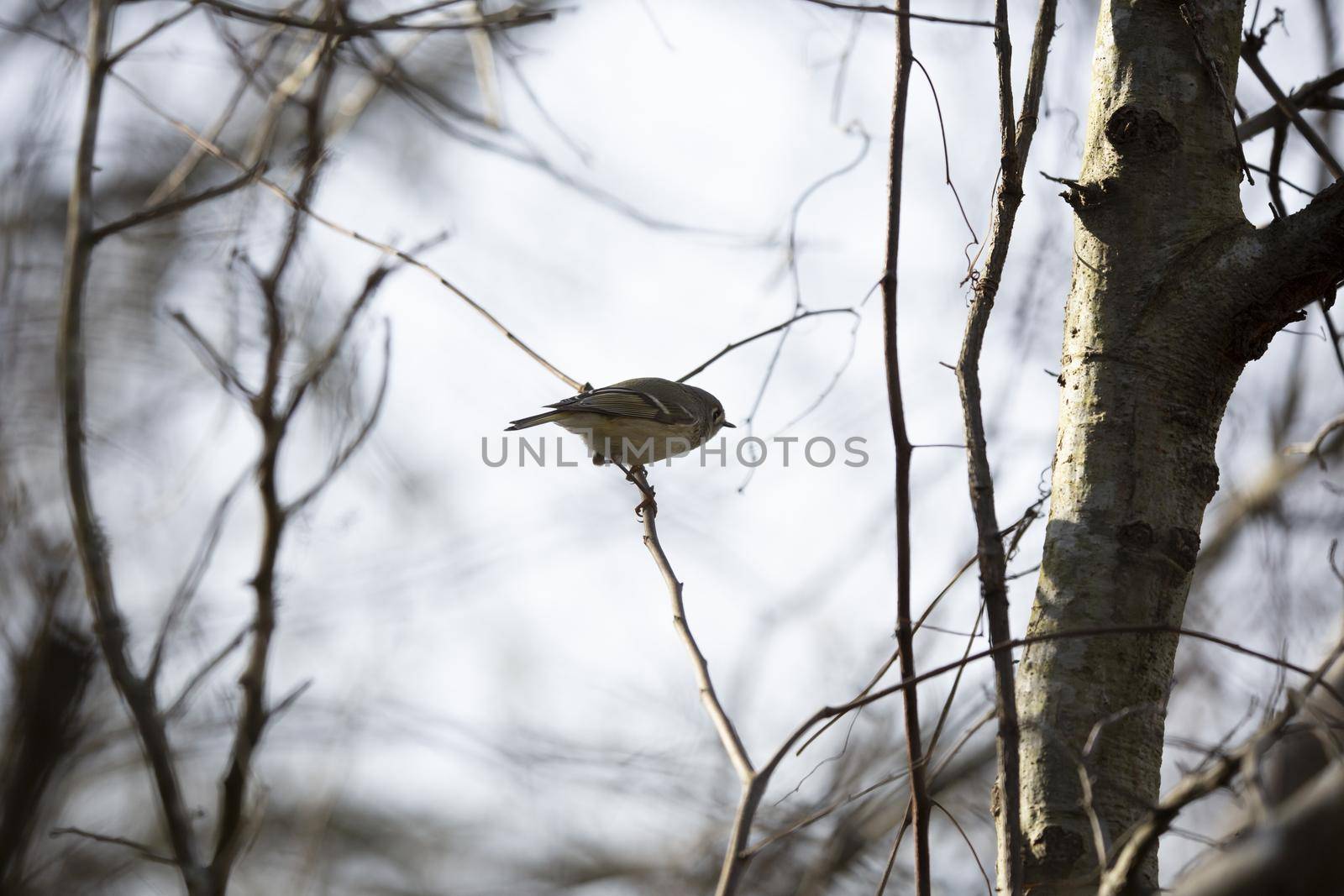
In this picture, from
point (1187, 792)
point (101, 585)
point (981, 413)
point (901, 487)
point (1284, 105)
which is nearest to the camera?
point (1187, 792)

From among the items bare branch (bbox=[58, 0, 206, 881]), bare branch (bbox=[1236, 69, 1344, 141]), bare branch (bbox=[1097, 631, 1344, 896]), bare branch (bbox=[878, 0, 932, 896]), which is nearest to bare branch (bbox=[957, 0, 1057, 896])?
bare branch (bbox=[878, 0, 932, 896])

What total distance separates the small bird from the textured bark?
2913mm

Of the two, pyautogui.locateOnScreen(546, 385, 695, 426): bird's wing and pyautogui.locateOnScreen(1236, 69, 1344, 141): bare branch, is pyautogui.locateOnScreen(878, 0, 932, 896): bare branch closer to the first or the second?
pyautogui.locateOnScreen(1236, 69, 1344, 141): bare branch

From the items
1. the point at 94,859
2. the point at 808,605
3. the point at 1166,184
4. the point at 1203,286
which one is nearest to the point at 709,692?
the point at 1203,286

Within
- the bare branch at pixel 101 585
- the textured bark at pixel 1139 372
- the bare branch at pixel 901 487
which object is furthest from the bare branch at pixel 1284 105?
the bare branch at pixel 101 585

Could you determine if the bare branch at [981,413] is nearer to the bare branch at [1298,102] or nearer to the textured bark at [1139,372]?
the textured bark at [1139,372]

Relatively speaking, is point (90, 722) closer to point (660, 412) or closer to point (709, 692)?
point (709, 692)

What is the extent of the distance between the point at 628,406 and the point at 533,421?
754 mm

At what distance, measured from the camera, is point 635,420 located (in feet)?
17.1

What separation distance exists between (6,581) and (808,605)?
11.6ft

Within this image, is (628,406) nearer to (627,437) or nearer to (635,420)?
(635,420)

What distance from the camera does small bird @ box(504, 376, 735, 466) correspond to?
16.0 ft

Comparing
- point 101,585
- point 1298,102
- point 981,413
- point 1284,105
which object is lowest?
point 101,585

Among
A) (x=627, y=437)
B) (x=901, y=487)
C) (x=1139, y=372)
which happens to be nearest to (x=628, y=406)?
(x=627, y=437)
